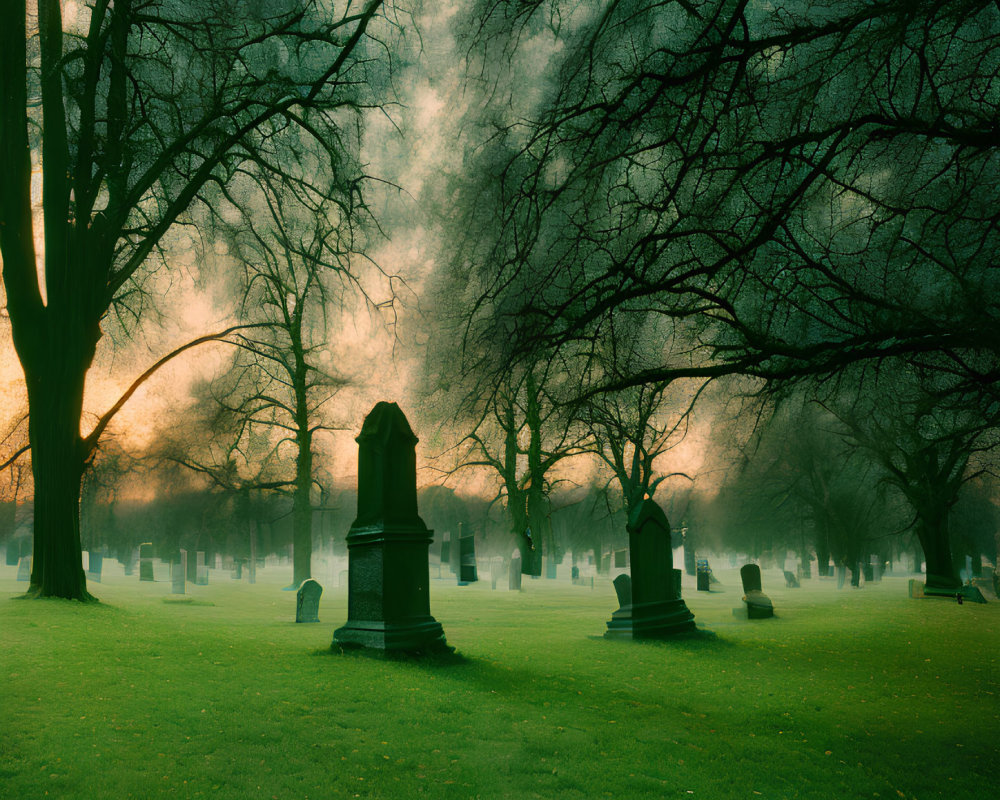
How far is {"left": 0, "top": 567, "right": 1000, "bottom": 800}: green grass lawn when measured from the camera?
4.70m

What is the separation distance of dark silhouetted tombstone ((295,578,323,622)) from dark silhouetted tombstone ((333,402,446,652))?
5.45m

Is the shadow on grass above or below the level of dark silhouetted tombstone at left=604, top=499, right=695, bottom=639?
below

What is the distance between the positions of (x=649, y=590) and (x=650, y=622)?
57 cm

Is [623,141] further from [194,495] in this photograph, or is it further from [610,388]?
[194,495]

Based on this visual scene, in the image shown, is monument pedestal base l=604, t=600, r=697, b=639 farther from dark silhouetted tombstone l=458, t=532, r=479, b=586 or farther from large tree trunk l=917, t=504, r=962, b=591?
dark silhouetted tombstone l=458, t=532, r=479, b=586

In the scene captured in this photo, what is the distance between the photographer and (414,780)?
15.4ft

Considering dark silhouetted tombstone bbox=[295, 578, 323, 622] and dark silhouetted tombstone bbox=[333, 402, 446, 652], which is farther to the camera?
dark silhouetted tombstone bbox=[295, 578, 323, 622]

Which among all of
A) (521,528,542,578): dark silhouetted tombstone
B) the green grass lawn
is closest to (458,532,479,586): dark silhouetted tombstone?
(521,528,542,578): dark silhouetted tombstone

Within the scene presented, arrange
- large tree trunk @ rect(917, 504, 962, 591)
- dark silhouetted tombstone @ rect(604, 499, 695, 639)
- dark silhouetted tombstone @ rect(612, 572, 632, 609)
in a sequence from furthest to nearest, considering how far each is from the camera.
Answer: large tree trunk @ rect(917, 504, 962, 591)
dark silhouetted tombstone @ rect(612, 572, 632, 609)
dark silhouetted tombstone @ rect(604, 499, 695, 639)

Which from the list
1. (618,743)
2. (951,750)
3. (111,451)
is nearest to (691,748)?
(618,743)

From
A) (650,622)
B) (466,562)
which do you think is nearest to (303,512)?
(466,562)

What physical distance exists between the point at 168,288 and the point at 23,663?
10.0m

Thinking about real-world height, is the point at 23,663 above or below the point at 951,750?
above

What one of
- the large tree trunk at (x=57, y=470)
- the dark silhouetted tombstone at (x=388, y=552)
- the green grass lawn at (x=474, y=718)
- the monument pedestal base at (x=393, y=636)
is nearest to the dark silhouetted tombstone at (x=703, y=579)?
the green grass lawn at (x=474, y=718)
